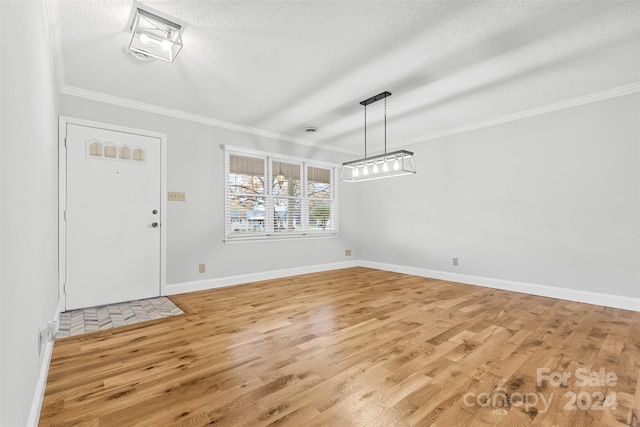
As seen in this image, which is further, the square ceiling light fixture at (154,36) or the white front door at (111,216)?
the white front door at (111,216)

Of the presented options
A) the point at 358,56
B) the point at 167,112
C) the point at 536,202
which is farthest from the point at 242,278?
the point at 536,202

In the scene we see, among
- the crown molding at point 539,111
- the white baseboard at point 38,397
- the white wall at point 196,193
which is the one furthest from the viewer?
the white wall at point 196,193

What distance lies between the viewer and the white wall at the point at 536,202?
3492 mm

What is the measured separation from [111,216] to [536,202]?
5541 mm

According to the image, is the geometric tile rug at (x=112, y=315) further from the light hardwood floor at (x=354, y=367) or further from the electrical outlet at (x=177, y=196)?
the electrical outlet at (x=177, y=196)

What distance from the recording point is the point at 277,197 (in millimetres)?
5320

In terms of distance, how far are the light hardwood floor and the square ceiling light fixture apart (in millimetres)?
2475

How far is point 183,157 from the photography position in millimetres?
4266

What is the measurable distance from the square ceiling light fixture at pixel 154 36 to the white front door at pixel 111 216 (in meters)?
1.56

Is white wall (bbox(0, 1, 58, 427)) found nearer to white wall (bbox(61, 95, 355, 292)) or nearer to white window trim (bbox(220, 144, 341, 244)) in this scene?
white wall (bbox(61, 95, 355, 292))

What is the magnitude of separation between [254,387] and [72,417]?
0.94 m

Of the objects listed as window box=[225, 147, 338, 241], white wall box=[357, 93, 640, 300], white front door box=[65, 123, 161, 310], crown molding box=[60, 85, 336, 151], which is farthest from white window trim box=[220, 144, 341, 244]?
white wall box=[357, 93, 640, 300]

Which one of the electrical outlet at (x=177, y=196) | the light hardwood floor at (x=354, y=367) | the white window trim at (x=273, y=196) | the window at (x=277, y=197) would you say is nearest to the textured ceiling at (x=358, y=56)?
the white window trim at (x=273, y=196)

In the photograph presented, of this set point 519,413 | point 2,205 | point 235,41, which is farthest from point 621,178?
point 2,205
